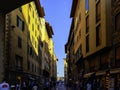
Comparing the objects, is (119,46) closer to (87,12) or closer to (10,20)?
(10,20)

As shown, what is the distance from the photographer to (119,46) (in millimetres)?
34781

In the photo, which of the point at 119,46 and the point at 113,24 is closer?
the point at 119,46

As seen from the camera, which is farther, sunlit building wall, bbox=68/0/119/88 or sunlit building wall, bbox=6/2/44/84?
sunlit building wall, bbox=6/2/44/84

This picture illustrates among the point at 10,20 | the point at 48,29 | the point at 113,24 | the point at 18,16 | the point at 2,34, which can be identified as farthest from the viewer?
the point at 48,29

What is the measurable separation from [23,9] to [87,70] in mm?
12632

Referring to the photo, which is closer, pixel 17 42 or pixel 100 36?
pixel 100 36

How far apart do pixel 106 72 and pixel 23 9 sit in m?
17.4

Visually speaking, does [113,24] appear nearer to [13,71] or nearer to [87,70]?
[13,71]

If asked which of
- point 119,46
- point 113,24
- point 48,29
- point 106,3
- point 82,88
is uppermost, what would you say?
point 48,29

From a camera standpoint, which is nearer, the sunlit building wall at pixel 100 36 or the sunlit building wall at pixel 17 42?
the sunlit building wall at pixel 100 36

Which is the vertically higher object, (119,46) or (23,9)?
(23,9)

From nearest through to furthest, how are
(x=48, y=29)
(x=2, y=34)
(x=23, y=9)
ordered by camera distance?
1. (x=2, y=34)
2. (x=23, y=9)
3. (x=48, y=29)

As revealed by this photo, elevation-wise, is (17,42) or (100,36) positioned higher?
(100,36)

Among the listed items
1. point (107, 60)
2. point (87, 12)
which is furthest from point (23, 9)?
point (107, 60)
